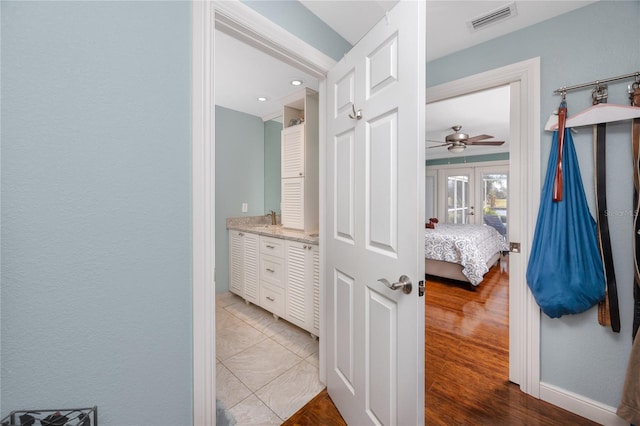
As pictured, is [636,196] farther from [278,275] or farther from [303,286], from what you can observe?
[278,275]

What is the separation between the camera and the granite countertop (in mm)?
2391

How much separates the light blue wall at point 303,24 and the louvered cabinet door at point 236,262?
7.20 feet

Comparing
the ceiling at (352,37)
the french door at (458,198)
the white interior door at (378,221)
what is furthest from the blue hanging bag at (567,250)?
the french door at (458,198)

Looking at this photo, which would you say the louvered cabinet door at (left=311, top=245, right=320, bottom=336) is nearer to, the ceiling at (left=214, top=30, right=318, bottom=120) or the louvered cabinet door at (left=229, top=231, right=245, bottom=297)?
the louvered cabinet door at (left=229, top=231, right=245, bottom=297)

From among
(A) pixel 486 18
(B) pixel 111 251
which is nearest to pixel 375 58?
(A) pixel 486 18

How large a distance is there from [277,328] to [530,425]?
1.96 m

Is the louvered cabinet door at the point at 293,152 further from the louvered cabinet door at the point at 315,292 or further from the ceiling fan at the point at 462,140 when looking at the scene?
the ceiling fan at the point at 462,140

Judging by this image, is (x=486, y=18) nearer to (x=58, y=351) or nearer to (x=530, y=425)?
(x=530, y=425)

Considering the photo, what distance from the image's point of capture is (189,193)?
0.99m

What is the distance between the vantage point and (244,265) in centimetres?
306

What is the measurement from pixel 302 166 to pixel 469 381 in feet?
7.52

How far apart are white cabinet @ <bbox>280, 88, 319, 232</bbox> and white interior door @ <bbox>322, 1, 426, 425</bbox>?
44.9 inches

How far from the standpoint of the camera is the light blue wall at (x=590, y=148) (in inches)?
53.7

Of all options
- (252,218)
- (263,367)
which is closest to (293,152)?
(252,218)
